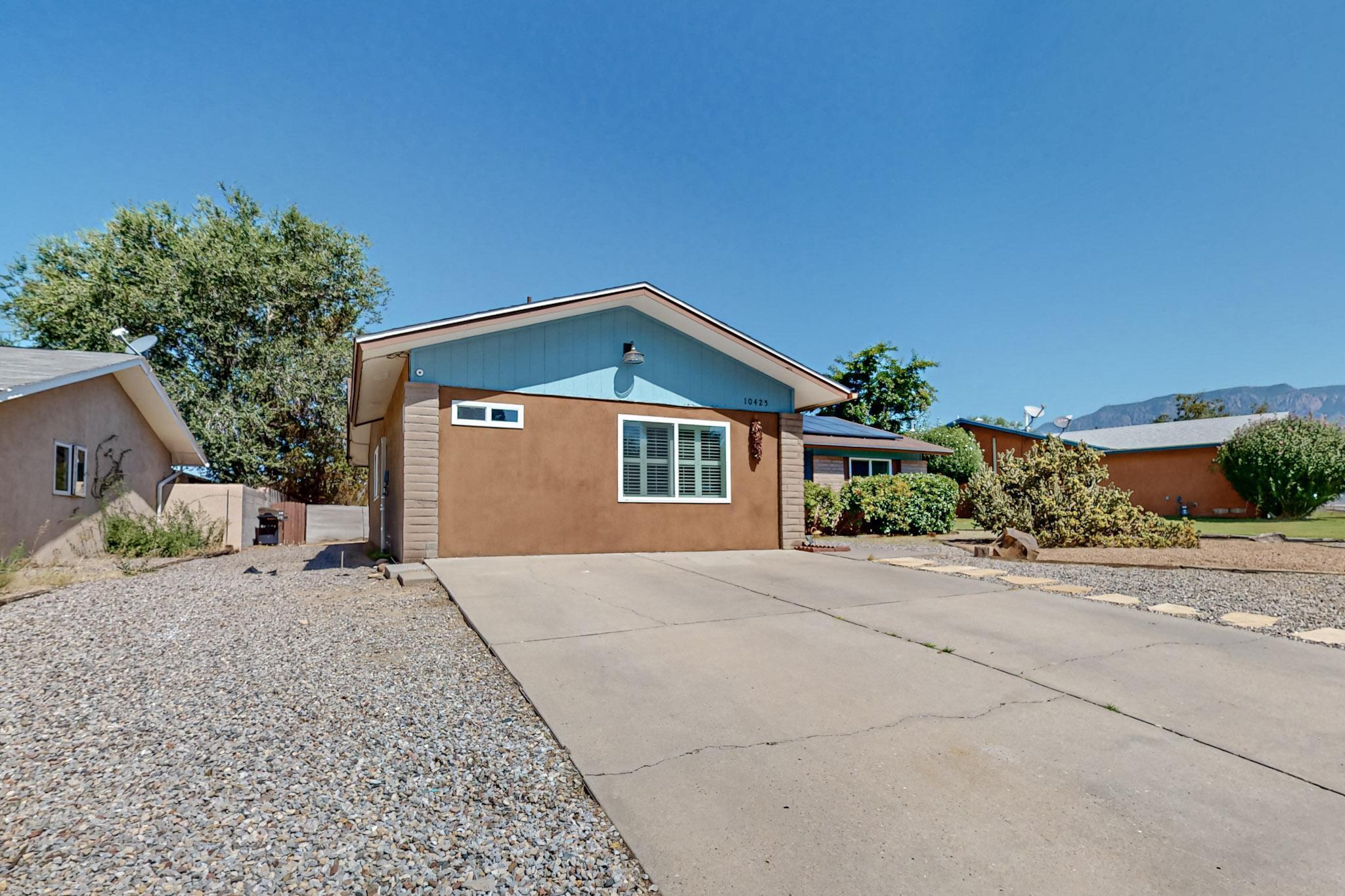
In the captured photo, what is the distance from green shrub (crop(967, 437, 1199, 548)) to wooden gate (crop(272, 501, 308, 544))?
17864 millimetres

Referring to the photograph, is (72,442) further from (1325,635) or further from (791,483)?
(1325,635)

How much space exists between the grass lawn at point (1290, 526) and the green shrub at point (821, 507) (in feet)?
25.3

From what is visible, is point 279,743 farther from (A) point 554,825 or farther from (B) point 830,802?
(B) point 830,802

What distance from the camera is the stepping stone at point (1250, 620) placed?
16.5 ft

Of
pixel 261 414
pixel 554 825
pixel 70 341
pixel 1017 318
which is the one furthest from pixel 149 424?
pixel 1017 318

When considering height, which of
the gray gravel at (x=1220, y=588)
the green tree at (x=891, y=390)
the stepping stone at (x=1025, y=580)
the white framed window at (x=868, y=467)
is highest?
the green tree at (x=891, y=390)

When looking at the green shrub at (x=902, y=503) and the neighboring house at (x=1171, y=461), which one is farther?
the neighboring house at (x=1171, y=461)

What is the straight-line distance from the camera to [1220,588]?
264 inches

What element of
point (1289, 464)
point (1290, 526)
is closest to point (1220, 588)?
point (1290, 526)

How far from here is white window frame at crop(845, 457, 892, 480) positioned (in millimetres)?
17984

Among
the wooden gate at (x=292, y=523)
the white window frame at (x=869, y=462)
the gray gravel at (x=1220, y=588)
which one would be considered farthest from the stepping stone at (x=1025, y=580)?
the wooden gate at (x=292, y=523)

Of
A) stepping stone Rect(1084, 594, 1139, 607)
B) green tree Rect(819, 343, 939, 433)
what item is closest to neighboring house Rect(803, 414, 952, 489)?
stepping stone Rect(1084, 594, 1139, 607)

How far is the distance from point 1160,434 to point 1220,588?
26.8m

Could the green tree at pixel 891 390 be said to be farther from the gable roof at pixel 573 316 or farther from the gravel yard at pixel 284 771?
the gravel yard at pixel 284 771
